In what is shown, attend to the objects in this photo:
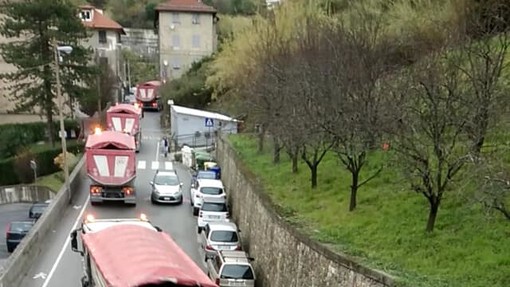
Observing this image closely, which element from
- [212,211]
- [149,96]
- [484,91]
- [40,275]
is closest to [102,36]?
[149,96]

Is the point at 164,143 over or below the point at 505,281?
below

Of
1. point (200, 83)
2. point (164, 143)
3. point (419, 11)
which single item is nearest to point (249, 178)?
point (419, 11)

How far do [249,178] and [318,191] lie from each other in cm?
478

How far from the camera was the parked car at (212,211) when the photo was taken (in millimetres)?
27328

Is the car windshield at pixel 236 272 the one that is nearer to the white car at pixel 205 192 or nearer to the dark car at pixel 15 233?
the white car at pixel 205 192

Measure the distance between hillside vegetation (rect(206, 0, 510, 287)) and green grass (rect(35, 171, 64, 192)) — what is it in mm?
18748

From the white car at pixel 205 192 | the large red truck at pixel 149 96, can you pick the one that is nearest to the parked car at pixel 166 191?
the white car at pixel 205 192

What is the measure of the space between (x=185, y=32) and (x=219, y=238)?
184ft

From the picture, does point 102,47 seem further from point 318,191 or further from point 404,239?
point 404,239

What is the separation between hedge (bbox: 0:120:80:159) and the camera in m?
54.9

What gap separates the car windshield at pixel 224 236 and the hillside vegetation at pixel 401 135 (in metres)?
2.30

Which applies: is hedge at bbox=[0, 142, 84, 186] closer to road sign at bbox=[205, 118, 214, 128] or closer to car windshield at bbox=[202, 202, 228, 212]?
road sign at bbox=[205, 118, 214, 128]

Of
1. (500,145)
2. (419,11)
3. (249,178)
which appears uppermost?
(419,11)

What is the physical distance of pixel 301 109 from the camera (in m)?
25.0
